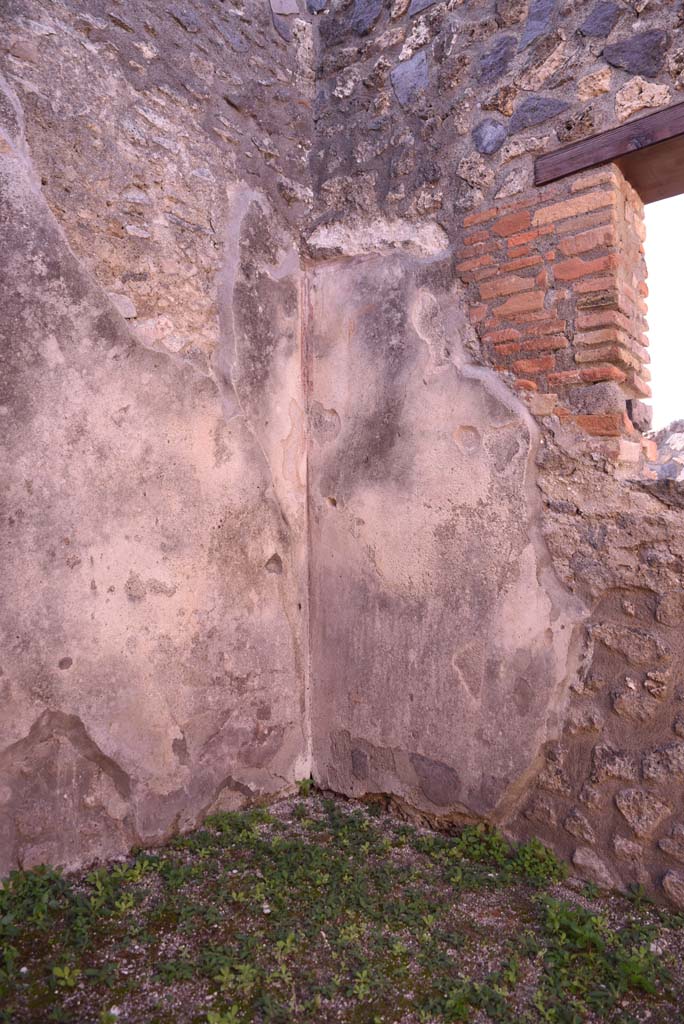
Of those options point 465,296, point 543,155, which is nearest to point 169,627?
point 465,296

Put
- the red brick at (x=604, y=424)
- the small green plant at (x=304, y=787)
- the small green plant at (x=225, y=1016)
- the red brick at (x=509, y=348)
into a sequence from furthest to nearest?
the small green plant at (x=304, y=787), the red brick at (x=509, y=348), the red brick at (x=604, y=424), the small green plant at (x=225, y=1016)

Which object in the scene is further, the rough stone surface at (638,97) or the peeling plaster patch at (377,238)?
the peeling plaster patch at (377,238)

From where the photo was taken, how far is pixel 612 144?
2408mm

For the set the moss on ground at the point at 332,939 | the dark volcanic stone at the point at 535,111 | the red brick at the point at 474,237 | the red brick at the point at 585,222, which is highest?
the dark volcanic stone at the point at 535,111

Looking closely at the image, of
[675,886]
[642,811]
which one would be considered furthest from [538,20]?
[675,886]

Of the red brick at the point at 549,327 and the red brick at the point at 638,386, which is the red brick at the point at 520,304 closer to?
the red brick at the point at 549,327

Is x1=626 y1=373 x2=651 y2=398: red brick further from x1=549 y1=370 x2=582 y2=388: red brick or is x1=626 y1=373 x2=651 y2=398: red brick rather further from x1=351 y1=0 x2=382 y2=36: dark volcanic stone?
x1=351 y1=0 x2=382 y2=36: dark volcanic stone

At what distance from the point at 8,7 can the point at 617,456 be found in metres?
2.63

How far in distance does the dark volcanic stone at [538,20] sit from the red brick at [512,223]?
65cm

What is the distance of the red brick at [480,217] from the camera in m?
2.70

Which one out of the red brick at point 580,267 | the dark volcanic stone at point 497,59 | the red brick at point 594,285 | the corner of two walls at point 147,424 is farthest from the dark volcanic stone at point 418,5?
the red brick at point 594,285

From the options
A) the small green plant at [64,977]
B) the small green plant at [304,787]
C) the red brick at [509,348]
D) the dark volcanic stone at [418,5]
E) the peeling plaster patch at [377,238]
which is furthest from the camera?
the small green plant at [304,787]

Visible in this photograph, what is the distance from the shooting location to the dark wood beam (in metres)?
2.31

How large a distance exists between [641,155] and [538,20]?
74cm
